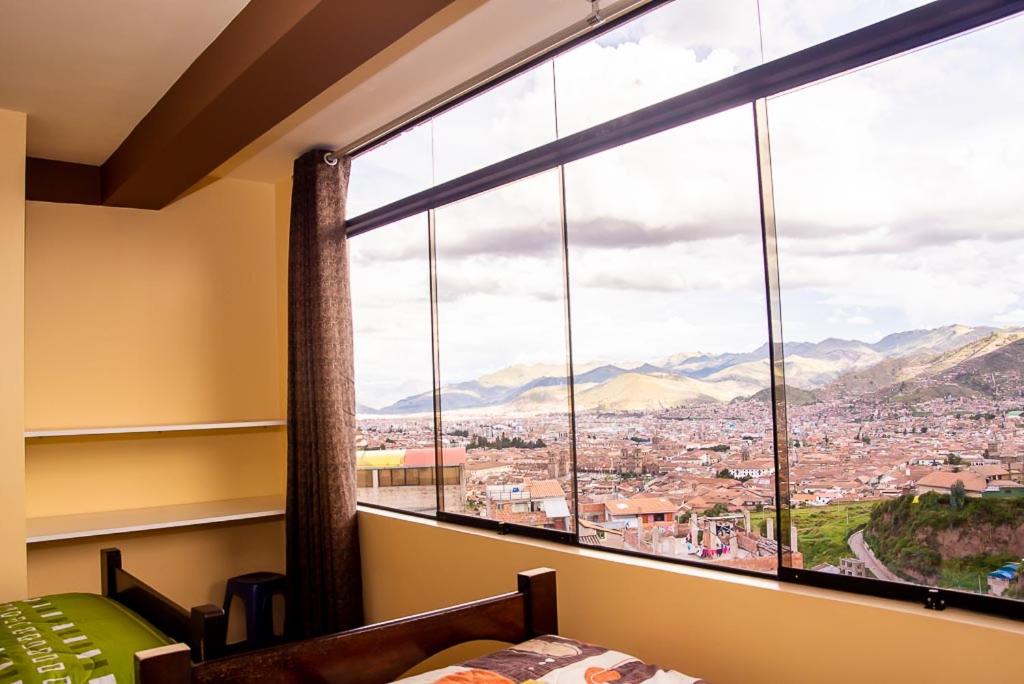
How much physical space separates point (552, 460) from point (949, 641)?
4.43ft

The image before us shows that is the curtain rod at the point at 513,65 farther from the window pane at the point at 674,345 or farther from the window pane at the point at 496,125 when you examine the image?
the window pane at the point at 674,345

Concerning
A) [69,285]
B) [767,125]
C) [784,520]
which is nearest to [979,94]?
[767,125]

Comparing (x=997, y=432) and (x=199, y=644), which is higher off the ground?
(x=997, y=432)

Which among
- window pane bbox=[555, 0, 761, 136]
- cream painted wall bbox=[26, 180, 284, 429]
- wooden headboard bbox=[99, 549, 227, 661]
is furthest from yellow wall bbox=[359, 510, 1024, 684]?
cream painted wall bbox=[26, 180, 284, 429]

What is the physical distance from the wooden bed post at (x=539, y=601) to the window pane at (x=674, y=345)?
0.40 meters

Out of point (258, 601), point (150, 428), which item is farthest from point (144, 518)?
point (258, 601)

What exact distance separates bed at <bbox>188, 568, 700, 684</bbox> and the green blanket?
76cm

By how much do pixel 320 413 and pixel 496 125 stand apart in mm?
1486

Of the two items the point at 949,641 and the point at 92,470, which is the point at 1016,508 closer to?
the point at 949,641

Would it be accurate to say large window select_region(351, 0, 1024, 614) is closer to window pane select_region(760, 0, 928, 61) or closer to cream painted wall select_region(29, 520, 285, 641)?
window pane select_region(760, 0, 928, 61)

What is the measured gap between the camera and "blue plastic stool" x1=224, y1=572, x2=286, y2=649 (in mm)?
3814

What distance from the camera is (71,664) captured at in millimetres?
2193

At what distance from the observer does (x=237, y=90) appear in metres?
2.54

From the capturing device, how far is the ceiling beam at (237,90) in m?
2.09
